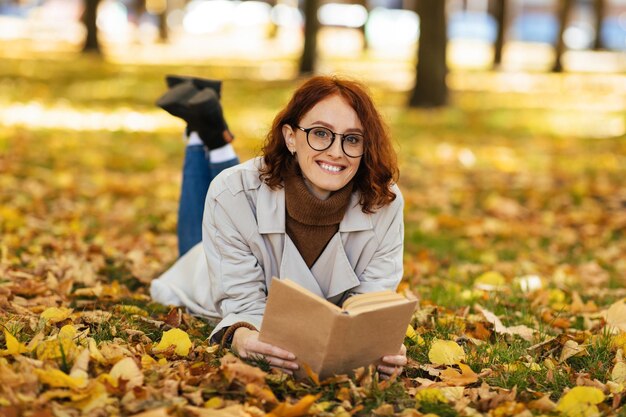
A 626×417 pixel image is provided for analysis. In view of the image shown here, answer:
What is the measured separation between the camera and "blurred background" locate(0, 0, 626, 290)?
572 cm

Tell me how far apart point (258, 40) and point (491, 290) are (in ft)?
94.7

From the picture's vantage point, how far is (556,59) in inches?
818

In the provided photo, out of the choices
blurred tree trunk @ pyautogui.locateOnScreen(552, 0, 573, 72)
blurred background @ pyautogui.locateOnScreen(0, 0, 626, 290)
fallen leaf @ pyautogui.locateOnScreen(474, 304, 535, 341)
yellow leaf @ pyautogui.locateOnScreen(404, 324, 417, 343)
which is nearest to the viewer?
yellow leaf @ pyautogui.locateOnScreen(404, 324, 417, 343)

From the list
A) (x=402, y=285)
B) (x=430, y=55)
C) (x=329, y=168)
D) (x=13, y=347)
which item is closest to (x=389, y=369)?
(x=329, y=168)

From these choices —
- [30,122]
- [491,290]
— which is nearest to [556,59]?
[30,122]

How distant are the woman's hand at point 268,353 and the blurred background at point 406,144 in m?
0.88

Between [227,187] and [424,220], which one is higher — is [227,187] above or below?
above

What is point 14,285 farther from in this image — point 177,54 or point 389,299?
point 177,54

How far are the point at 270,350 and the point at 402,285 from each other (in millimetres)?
1784

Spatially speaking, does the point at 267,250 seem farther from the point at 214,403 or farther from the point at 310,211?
the point at 214,403

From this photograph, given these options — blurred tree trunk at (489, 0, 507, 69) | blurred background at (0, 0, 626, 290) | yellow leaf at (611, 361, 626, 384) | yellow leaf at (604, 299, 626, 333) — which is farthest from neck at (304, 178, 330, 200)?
blurred tree trunk at (489, 0, 507, 69)

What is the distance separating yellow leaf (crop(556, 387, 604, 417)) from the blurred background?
1424mm

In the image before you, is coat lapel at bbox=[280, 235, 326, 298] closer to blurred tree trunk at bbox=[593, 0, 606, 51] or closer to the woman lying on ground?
the woman lying on ground

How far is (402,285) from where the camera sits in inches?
186
